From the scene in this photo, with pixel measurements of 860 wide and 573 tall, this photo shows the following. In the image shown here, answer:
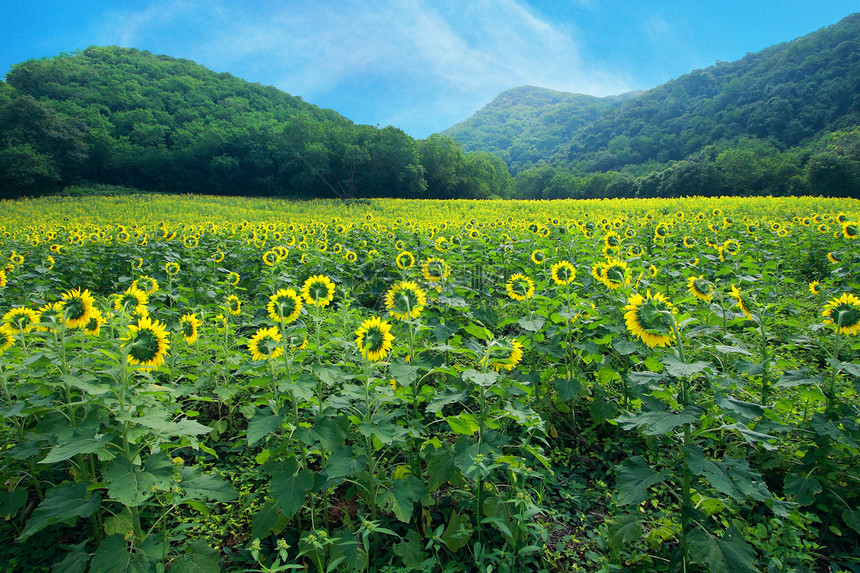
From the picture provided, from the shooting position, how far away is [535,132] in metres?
115

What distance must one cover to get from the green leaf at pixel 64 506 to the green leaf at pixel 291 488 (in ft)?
2.35

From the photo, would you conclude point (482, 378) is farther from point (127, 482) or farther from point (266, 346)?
point (127, 482)

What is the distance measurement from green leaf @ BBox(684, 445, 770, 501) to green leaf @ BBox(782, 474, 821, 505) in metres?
0.72

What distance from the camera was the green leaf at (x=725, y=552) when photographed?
1.63 meters

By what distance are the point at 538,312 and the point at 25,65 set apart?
262 ft

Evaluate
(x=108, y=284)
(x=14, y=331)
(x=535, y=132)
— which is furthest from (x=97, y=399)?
(x=535, y=132)

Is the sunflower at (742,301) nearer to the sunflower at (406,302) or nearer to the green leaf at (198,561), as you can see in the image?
the sunflower at (406,302)

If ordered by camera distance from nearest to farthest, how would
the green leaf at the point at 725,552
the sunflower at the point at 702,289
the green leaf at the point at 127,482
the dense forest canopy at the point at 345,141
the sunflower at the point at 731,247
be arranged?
1. the green leaf at the point at 127,482
2. the green leaf at the point at 725,552
3. the sunflower at the point at 702,289
4. the sunflower at the point at 731,247
5. the dense forest canopy at the point at 345,141

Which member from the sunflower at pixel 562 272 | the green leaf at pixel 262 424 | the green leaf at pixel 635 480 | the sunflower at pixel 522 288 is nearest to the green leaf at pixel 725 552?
the green leaf at pixel 635 480

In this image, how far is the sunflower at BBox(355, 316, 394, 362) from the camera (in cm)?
215

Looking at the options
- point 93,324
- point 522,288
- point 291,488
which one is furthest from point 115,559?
point 522,288

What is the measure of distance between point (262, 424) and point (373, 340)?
0.70 metres

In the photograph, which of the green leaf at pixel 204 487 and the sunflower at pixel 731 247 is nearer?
the green leaf at pixel 204 487

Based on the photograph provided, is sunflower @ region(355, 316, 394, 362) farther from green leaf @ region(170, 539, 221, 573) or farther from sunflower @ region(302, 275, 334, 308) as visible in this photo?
green leaf @ region(170, 539, 221, 573)
